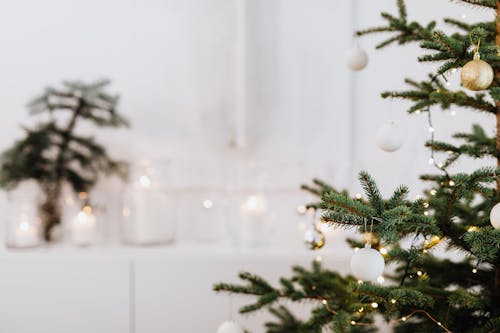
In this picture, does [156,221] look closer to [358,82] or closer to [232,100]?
[232,100]

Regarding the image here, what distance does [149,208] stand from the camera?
1479mm

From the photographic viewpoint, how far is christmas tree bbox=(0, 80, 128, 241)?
146 centimetres

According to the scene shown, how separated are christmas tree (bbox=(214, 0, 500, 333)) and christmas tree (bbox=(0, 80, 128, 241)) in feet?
2.64

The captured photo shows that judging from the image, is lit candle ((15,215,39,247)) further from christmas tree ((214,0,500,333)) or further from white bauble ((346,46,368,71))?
white bauble ((346,46,368,71))

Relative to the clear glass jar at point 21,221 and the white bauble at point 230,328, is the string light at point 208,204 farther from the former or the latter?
the white bauble at point 230,328

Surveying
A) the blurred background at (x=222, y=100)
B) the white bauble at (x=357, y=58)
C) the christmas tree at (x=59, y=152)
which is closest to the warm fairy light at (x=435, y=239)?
the white bauble at (x=357, y=58)

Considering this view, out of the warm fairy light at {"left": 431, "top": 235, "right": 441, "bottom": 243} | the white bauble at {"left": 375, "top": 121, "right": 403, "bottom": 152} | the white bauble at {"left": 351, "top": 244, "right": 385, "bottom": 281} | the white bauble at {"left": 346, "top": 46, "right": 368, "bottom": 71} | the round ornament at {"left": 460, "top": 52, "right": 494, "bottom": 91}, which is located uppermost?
the white bauble at {"left": 346, "top": 46, "right": 368, "bottom": 71}

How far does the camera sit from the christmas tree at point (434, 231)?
0.65 metres

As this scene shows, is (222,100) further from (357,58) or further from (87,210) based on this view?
(357,58)

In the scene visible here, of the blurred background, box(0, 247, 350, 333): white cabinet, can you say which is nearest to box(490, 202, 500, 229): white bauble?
box(0, 247, 350, 333): white cabinet

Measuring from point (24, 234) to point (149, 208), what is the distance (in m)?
0.38

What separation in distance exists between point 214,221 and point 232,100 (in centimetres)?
41

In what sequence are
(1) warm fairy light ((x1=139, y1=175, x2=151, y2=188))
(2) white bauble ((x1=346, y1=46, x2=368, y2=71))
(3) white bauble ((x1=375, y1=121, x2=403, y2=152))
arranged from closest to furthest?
(3) white bauble ((x1=375, y1=121, x2=403, y2=152)), (2) white bauble ((x1=346, y1=46, x2=368, y2=71)), (1) warm fairy light ((x1=139, y1=175, x2=151, y2=188))

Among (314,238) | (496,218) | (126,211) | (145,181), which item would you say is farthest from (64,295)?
(496,218)
